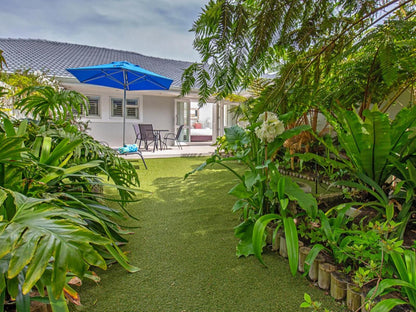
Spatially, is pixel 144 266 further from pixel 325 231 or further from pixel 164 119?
pixel 164 119

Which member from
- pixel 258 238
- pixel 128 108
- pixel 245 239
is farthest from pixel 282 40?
pixel 128 108

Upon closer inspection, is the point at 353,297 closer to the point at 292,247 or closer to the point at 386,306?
the point at 386,306

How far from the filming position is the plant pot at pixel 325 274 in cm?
144

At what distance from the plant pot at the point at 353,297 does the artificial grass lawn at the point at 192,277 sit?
81 mm

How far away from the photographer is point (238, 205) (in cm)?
210

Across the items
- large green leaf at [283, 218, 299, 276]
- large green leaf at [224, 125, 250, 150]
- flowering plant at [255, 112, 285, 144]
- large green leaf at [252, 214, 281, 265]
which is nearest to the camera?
large green leaf at [283, 218, 299, 276]

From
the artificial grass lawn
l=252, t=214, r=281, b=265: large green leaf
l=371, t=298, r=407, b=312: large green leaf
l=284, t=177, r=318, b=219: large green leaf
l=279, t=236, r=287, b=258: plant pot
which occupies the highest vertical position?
l=284, t=177, r=318, b=219: large green leaf

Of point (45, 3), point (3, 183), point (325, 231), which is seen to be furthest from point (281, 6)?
point (45, 3)

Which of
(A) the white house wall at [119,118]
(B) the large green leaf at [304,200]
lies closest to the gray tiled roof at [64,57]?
(A) the white house wall at [119,118]

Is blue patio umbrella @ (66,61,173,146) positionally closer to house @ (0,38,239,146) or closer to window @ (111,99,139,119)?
house @ (0,38,239,146)

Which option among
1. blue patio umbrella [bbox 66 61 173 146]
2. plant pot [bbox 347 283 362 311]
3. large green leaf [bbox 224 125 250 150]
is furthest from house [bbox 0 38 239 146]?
plant pot [bbox 347 283 362 311]

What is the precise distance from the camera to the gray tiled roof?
29.1ft

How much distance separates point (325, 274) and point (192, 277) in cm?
84

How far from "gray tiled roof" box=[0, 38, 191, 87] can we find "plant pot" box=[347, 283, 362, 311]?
9.41m
